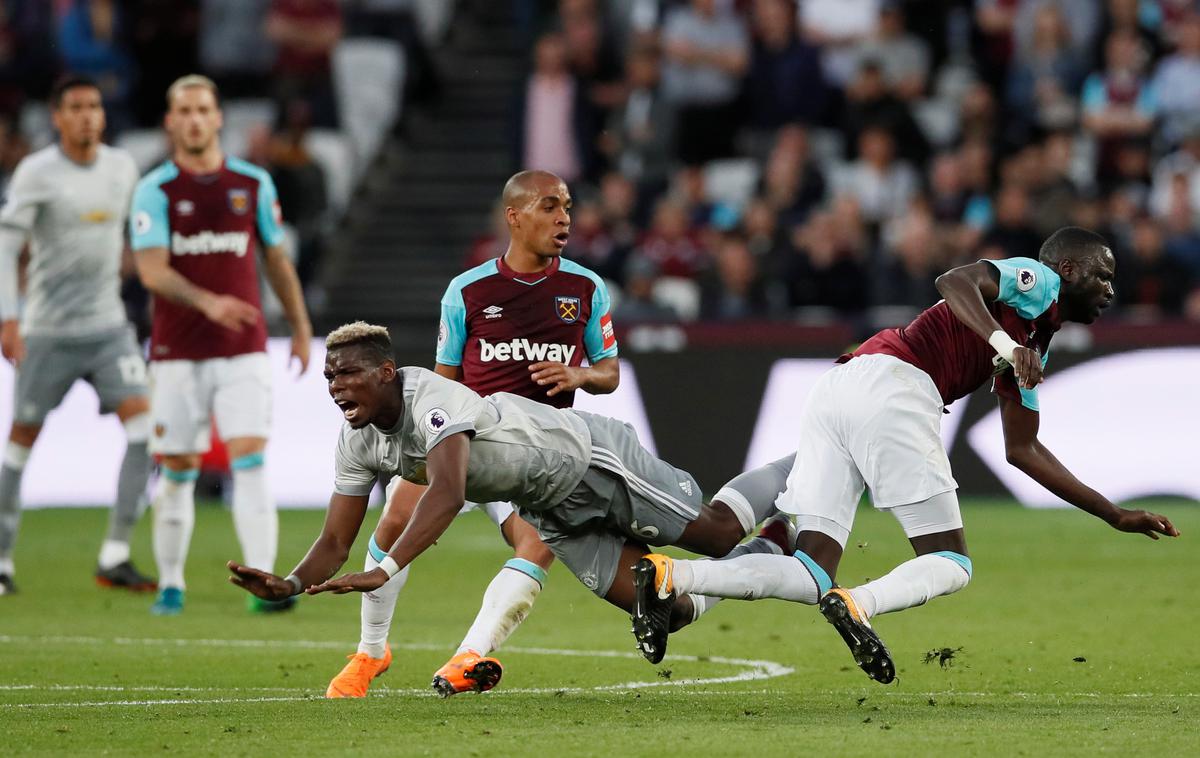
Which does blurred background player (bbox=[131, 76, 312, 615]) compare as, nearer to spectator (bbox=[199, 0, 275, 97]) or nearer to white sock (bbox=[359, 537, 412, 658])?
white sock (bbox=[359, 537, 412, 658])

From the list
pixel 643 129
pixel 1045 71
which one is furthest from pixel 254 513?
pixel 1045 71

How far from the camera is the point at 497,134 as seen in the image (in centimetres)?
2088

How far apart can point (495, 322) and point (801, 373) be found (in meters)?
8.13

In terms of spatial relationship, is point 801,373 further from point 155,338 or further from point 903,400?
point 903,400

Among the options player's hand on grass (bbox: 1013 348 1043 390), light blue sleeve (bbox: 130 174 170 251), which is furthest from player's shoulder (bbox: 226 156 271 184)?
player's hand on grass (bbox: 1013 348 1043 390)

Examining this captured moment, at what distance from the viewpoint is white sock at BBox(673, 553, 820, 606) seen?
6742mm

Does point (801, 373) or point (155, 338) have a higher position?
point (155, 338)

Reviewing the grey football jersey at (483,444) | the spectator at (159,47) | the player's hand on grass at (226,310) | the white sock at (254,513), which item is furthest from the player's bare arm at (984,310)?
the spectator at (159,47)

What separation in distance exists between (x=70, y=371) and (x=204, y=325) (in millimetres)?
1351

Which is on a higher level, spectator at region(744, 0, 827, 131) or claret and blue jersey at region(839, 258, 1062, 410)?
claret and blue jersey at region(839, 258, 1062, 410)

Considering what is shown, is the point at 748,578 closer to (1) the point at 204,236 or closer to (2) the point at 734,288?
(1) the point at 204,236

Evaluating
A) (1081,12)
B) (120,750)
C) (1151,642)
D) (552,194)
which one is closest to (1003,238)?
(1081,12)

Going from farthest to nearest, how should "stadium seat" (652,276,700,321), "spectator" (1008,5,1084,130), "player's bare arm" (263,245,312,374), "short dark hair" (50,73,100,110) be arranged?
1. "spectator" (1008,5,1084,130)
2. "stadium seat" (652,276,700,321)
3. "short dark hair" (50,73,100,110)
4. "player's bare arm" (263,245,312,374)

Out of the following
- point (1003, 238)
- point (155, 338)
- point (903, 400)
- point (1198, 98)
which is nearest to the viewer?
point (903, 400)
